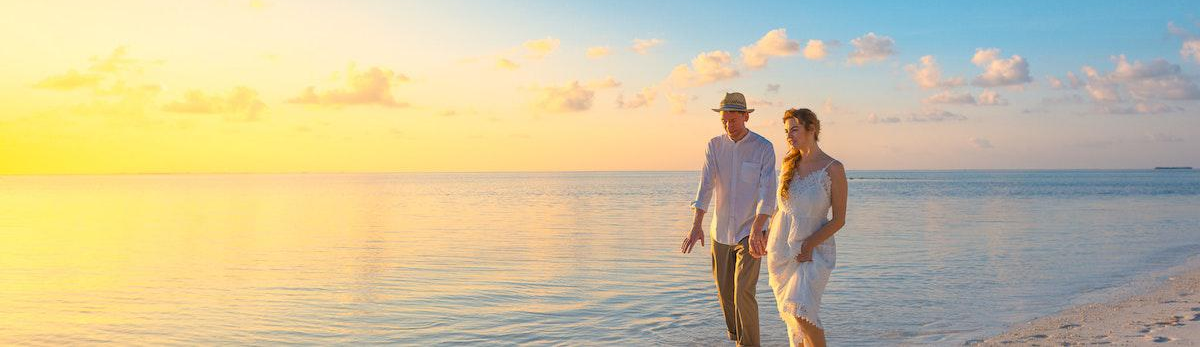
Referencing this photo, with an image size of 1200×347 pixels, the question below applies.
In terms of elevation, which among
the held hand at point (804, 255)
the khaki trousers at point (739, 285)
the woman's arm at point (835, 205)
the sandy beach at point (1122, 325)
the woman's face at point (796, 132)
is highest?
the woman's face at point (796, 132)

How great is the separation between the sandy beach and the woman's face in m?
4.02

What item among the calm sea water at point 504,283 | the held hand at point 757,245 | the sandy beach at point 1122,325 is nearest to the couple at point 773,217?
the held hand at point 757,245

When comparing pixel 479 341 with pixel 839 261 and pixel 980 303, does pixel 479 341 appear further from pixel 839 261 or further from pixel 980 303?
pixel 839 261

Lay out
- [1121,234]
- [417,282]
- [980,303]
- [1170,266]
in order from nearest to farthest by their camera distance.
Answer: [980,303] → [417,282] → [1170,266] → [1121,234]

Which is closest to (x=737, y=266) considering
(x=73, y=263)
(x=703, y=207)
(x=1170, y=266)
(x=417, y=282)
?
(x=703, y=207)

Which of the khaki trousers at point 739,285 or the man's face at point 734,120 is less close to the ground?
the man's face at point 734,120

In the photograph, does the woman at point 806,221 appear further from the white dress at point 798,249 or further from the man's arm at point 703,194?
the man's arm at point 703,194

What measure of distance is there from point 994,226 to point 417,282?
66.6ft

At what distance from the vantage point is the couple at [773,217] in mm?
5105

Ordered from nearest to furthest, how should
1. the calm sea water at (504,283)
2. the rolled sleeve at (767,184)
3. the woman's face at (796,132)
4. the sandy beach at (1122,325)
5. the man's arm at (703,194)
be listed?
the woman's face at (796,132)
the rolled sleeve at (767,184)
the man's arm at (703,194)
the sandy beach at (1122,325)
the calm sea water at (504,283)

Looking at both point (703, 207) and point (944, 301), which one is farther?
point (944, 301)

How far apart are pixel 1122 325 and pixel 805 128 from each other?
18.1 feet

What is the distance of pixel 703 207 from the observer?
6660 mm

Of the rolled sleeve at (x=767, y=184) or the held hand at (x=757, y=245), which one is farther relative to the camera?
the rolled sleeve at (x=767, y=184)
